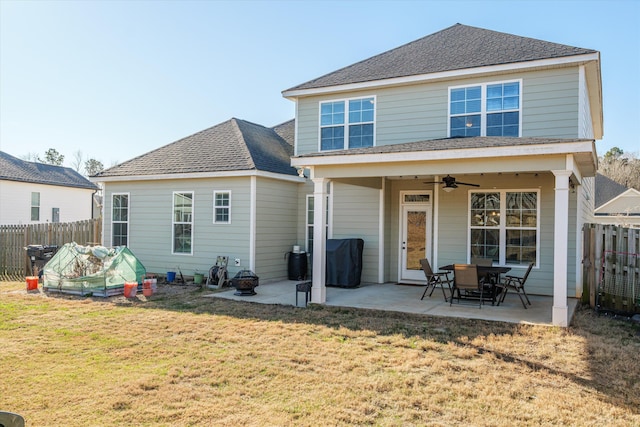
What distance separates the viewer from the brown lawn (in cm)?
405

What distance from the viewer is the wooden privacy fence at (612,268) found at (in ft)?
27.7

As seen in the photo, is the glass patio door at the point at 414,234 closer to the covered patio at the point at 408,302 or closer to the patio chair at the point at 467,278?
the covered patio at the point at 408,302

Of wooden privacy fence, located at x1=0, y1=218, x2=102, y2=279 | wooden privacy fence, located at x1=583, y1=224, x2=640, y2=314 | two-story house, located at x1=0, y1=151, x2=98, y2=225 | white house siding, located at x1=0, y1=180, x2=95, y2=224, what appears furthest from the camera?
two-story house, located at x1=0, y1=151, x2=98, y2=225

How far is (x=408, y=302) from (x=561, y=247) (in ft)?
10.4

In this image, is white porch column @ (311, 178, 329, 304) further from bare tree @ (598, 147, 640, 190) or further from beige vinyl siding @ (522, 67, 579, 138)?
bare tree @ (598, 147, 640, 190)

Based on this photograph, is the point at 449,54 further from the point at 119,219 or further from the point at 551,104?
the point at 119,219

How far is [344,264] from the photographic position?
Result: 38.1ft

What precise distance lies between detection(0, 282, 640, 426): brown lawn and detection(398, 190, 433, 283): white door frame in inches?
163

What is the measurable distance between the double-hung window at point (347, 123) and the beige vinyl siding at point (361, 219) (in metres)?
1.19

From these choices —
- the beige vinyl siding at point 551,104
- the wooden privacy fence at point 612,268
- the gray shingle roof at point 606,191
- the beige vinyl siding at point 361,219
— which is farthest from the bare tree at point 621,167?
the beige vinyl siding at point 361,219

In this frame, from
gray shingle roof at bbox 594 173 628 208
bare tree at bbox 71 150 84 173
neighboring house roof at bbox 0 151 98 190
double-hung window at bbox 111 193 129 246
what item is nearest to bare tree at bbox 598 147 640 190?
gray shingle roof at bbox 594 173 628 208

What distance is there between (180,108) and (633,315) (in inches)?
906

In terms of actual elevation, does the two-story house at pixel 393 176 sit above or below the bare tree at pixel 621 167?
below

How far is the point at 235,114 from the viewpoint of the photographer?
16078 mm
